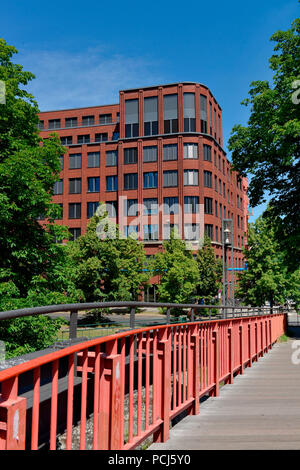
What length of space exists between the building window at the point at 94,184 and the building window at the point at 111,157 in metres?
2.68

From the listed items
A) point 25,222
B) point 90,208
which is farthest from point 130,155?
Answer: point 25,222

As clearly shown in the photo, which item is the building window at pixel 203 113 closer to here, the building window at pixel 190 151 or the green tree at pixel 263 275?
the building window at pixel 190 151

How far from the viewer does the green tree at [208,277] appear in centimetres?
4206

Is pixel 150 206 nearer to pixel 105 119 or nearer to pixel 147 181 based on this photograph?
→ pixel 147 181

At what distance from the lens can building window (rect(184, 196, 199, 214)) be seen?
5059 cm

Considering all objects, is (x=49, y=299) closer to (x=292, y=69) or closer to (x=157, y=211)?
(x=292, y=69)

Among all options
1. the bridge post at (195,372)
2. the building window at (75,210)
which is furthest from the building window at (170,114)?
the bridge post at (195,372)

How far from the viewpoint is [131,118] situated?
5431cm

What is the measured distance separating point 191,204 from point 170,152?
7.48 metres

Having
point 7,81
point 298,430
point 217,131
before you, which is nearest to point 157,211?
point 217,131

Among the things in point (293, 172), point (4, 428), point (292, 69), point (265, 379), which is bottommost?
point (265, 379)

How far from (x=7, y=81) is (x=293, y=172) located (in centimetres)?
1489

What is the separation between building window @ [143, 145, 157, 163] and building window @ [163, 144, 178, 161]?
1402mm

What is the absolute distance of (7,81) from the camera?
15.8 m
